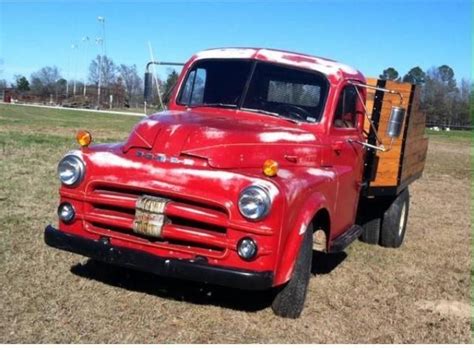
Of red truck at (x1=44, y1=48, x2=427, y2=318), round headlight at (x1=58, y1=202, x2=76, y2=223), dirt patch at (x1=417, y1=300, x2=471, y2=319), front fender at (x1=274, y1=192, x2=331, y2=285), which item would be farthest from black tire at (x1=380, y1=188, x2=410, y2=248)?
round headlight at (x1=58, y1=202, x2=76, y2=223)

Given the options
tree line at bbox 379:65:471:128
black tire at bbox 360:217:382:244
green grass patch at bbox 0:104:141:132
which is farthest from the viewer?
tree line at bbox 379:65:471:128

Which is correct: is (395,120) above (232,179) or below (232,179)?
above

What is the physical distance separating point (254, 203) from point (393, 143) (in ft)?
11.8

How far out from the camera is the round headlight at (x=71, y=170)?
4883mm

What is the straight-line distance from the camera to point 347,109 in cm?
623

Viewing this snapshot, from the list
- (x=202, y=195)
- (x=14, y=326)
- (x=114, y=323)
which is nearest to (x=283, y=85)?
(x=202, y=195)

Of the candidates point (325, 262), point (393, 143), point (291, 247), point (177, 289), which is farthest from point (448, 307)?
point (177, 289)

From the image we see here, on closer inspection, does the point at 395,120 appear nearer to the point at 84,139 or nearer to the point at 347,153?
the point at 347,153

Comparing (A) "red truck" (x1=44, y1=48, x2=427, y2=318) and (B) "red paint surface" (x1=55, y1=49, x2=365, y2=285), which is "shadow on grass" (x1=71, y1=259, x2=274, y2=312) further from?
(B) "red paint surface" (x1=55, y1=49, x2=365, y2=285)

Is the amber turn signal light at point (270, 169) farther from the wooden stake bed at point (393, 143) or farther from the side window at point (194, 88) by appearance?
the wooden stake bed at point (393, 143)

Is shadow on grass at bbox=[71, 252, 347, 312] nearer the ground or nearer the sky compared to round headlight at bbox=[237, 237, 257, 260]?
nearer the ground

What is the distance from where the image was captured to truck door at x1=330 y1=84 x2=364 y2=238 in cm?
577

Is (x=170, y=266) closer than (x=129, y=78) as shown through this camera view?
Yes

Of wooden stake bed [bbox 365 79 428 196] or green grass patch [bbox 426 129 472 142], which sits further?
green grass patch [bbox 426 129 472 142]
